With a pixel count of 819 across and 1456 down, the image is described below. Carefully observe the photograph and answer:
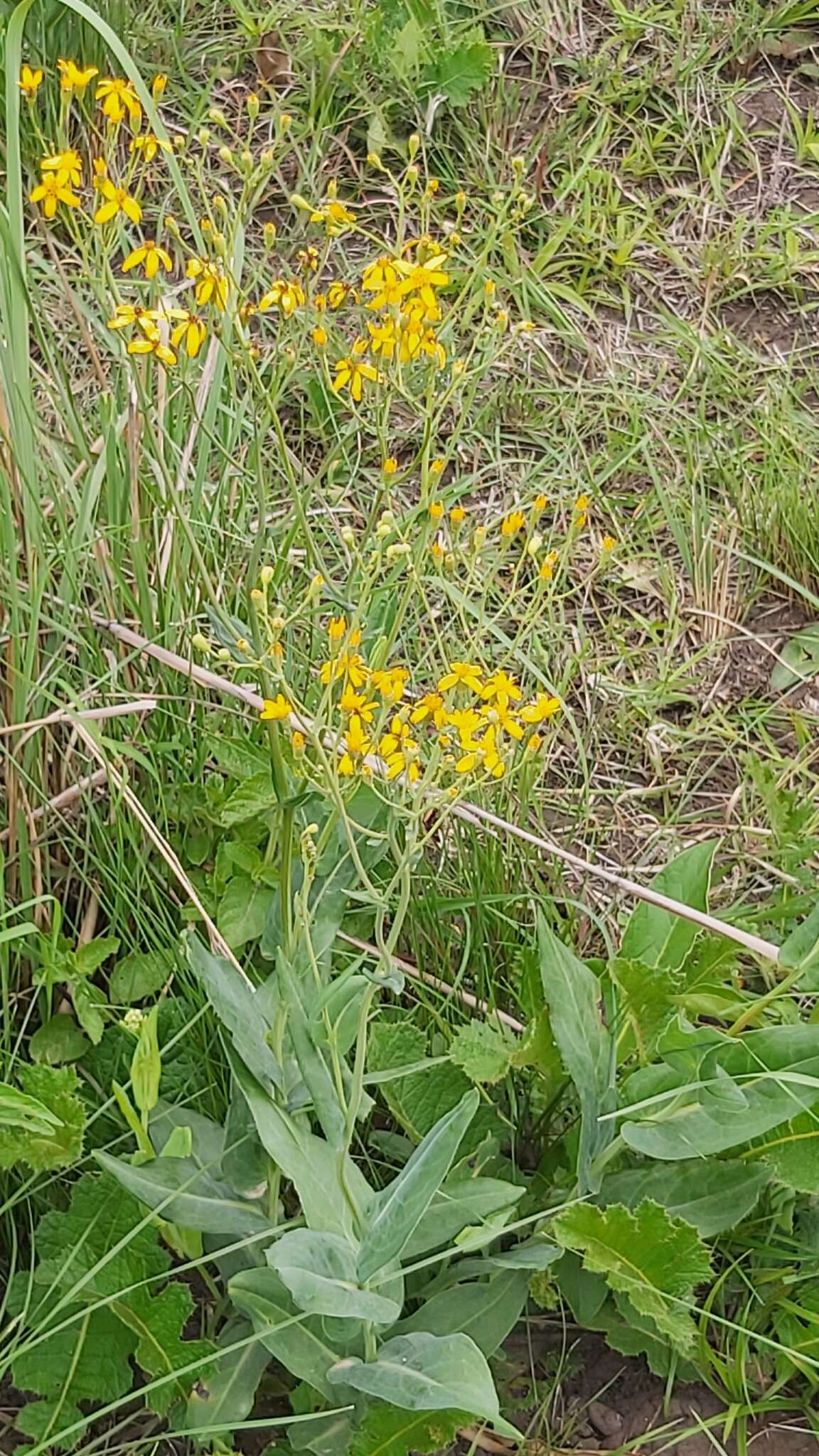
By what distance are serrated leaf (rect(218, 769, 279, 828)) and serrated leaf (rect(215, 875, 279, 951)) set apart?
7cm

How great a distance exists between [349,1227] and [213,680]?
1.96 ft

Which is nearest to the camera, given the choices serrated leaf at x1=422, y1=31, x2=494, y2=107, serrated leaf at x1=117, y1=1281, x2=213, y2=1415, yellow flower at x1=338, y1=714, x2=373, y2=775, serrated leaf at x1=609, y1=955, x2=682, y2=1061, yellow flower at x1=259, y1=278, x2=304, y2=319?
yellow flower at x1=338, y1=714, x2=373, y2=775

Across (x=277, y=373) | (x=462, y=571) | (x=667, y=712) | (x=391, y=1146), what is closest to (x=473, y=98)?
(x=462, y=571)

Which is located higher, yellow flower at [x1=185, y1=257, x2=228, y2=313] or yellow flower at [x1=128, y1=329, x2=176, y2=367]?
yellow flower at [x1=185, y1=257, x2=228, y2=313]

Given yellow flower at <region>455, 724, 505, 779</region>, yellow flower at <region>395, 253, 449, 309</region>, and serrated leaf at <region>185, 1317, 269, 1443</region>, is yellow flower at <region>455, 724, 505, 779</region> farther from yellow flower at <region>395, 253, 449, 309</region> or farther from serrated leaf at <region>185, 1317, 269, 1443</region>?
serrated leaf at <region>185, 1317, 269, 1443</region>

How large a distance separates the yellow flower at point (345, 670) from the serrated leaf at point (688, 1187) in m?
0.63

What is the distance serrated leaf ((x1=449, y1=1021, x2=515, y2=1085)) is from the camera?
1378 millimetres

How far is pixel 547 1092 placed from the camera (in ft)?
4.72

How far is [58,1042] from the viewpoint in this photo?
1466mm

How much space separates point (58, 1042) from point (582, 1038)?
0.58 meters

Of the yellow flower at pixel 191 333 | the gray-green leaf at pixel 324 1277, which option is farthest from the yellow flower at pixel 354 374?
the gray-green leaf at pixel 324 1277

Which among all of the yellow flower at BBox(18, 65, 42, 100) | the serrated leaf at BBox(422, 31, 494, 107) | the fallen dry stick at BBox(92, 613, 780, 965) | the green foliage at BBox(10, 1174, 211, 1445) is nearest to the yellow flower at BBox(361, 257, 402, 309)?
the yellow flower at BBox(18, 65, 42, 100)

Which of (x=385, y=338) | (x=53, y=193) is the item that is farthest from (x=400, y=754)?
A: (x=53, y=193)

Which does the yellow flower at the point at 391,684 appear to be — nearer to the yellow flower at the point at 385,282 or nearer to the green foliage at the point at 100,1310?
the yellow flower at the point at 385,282
